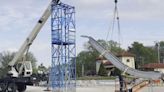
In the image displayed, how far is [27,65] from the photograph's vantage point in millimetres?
40312

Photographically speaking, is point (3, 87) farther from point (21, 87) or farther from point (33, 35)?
point (33, 35)

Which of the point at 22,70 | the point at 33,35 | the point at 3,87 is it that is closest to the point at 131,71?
the point at 33,35

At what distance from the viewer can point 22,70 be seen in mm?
40031

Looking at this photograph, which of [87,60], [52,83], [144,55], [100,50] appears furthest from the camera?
[144,55]

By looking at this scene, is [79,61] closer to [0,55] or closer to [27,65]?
[0,55]

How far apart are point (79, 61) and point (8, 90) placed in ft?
312

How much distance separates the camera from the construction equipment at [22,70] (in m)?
38.5

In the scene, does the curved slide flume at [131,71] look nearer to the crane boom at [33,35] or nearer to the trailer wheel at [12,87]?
the crane boom at [33,35]

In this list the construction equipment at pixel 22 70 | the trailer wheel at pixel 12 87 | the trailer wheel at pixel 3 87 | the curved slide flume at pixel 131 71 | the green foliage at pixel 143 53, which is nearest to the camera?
the curved slide flume at pixel 131 71

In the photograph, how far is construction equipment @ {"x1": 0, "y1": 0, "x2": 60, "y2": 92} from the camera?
38531 millimetres

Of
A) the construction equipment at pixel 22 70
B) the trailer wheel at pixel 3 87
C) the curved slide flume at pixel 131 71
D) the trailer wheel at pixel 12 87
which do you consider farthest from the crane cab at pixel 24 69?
the curved slide flume at pixel 131 71

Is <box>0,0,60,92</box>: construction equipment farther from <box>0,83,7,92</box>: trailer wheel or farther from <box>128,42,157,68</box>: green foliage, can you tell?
<box>128,42,157,68</box>: green foliage

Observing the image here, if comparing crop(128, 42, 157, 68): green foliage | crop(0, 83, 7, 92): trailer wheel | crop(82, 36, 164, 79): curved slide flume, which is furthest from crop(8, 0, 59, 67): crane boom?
crop(128, 42, 157, 68): green foliage

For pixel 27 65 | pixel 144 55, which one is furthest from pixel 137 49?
pixel 27 65
